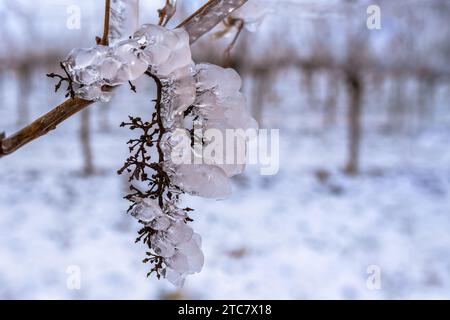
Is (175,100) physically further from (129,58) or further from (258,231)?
(258,231)

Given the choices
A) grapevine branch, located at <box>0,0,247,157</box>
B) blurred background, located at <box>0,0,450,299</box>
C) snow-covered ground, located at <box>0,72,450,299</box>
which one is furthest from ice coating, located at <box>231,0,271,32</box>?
snow-covered ground, located at <box>0,72,450,299</box>

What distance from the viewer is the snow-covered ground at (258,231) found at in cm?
299

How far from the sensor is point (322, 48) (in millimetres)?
6090

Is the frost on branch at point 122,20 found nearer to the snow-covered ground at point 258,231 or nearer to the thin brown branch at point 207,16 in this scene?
the thin brown branch at point 207,16

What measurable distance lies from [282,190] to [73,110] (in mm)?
4845

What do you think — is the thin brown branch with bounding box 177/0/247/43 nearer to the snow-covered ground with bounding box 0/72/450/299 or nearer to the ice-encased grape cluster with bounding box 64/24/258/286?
the ice-encased grape cluster with bounding box 64/24/258/286

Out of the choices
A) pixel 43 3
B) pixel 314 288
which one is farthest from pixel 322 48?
pixel 314 288

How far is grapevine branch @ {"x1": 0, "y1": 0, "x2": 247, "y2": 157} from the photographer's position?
326 millimetres

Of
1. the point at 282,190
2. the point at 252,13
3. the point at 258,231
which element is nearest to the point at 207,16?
the point at 252,13

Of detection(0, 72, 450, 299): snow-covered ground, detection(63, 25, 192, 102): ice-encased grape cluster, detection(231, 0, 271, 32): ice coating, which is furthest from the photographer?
detection(0, 72, 450, 299): snow-covered ground

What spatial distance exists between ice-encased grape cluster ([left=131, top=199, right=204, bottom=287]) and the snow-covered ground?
2624mm

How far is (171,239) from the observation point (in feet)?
1.08

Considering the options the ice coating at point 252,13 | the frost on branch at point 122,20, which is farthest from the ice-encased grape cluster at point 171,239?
the ice coating at point 252,13
